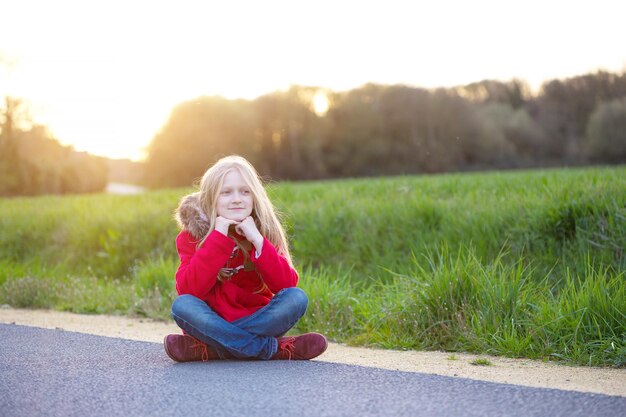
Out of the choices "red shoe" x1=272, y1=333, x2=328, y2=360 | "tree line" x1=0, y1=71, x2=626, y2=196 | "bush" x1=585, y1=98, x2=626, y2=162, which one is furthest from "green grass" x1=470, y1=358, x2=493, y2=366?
"bush" x1=585, y1=98, x2=626, y2=162

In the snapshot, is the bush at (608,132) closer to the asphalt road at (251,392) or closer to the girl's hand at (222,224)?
the girl's hand at (222,224)

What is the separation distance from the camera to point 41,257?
1180 centimetres

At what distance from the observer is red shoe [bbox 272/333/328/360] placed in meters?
4.02

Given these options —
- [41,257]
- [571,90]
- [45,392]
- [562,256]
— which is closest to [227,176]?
[45,392]

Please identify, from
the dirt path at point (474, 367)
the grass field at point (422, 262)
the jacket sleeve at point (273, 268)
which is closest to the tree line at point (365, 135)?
the grass field at point (422, 262)

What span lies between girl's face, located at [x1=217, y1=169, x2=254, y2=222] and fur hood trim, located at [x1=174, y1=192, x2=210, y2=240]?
0.11m

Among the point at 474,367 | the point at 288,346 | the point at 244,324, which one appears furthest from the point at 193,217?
the point at 474,367

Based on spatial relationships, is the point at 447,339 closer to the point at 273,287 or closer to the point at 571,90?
the point at 273,287

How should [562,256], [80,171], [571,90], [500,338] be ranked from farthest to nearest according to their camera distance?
[80,171] < [571,90] < [562,256] < [500,338]

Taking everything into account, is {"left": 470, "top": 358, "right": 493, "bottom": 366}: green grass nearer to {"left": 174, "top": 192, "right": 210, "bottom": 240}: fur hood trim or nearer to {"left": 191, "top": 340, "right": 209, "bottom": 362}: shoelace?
{"left": 191, "top": 340, "right": 209, "bottom": 362}: shoelace

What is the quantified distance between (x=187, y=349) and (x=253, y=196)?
99cm

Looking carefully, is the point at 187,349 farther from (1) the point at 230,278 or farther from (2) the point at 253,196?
(2) the point at 253,196

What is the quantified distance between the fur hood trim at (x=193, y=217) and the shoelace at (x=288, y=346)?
0.81m

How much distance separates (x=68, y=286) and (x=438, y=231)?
14.8 feet
